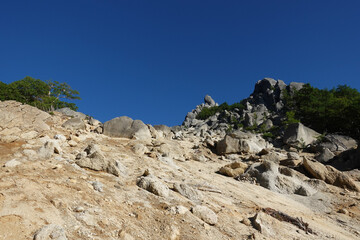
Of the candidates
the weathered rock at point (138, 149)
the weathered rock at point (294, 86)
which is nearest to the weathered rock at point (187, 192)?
the weathered rock at point (138, 149)

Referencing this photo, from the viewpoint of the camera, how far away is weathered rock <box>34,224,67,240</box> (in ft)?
9.13

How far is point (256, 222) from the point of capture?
15.2ft

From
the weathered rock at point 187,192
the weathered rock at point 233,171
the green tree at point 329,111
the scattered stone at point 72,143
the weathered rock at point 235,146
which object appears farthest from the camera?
the green tree at point 329,111

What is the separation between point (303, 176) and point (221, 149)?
19.0ft

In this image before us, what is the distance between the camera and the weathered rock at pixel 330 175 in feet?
32.4

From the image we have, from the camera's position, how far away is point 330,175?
10.3 metres

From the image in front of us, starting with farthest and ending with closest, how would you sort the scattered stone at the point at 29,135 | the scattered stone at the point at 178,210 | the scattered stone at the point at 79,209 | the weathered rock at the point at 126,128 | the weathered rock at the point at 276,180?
the weathered rock at the point at 126,128 → the weathered rock at the point at 276,180 → the scattered stone at the point at 29,135 → the scattered stone at the point at 178,210 → the scattered stone at the point at 79,209

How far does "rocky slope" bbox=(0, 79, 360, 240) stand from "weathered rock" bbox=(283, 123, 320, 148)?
9.26m

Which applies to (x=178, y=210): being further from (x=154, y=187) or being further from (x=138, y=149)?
(x=138, y=149)

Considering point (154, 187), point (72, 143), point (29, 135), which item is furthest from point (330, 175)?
point (29, 135)

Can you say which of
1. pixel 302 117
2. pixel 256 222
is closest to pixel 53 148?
pixel 256 222

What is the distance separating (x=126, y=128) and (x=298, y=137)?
16.5 m

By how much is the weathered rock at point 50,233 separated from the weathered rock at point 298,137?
841 inches

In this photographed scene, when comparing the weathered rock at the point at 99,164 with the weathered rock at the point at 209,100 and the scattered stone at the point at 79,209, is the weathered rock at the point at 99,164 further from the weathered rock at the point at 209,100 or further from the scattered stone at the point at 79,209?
the weathered rock at the point at 209,100
